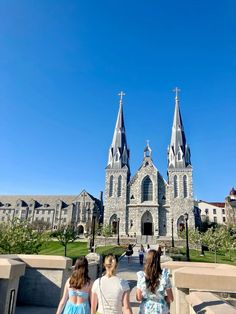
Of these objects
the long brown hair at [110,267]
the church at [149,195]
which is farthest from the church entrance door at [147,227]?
the long brown hair at [110,267]

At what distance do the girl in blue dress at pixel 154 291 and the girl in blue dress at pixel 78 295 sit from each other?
2.65 feet

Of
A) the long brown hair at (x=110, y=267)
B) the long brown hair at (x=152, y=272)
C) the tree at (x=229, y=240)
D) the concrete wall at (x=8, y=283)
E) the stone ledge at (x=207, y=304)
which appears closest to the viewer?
the stone ledge at (x=207, y=304)

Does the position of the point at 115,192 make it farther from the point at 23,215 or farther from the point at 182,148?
the point at 23,215

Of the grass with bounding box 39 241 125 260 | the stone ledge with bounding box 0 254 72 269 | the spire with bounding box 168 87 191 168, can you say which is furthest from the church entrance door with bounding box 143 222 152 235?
the stone ledge with bounding box 0 254 72 269

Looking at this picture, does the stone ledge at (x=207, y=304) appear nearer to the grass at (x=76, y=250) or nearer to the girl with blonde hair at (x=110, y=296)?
the girl with blonde hair at (x=110, y=296)

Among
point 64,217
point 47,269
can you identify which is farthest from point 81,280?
point 64,217

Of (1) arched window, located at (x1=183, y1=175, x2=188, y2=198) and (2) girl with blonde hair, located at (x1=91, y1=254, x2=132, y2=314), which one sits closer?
(2) girl with blonde hair, located at (x1=91, y1=254, x2=132, y2=314)

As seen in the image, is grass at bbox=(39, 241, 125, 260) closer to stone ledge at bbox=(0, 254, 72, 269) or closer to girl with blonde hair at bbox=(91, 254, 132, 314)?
stone ledge at bbox=(0, 254, 72, 269)

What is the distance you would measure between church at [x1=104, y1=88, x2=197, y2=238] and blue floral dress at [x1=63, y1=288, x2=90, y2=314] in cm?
4603

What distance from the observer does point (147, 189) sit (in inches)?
2122

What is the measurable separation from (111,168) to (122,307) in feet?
169

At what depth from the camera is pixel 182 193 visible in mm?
51188

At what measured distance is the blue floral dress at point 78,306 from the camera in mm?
3986

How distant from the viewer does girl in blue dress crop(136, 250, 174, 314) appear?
3.89 m
